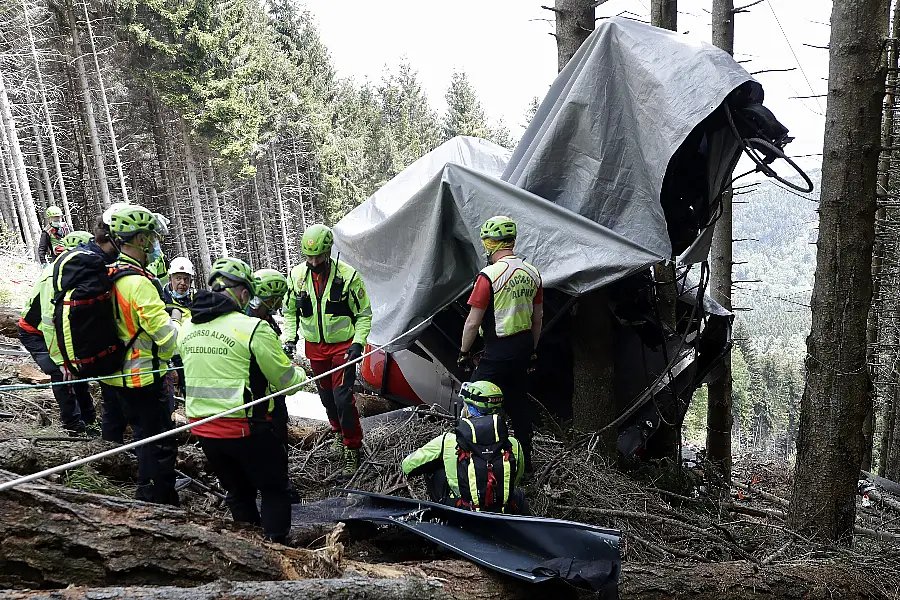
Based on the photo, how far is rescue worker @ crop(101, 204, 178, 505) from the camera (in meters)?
3.53

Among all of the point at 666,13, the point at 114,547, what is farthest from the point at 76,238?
the point at 666,13

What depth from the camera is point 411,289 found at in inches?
189

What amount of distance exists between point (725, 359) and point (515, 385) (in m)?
3.47

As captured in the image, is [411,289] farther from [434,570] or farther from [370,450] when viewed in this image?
[434,570]

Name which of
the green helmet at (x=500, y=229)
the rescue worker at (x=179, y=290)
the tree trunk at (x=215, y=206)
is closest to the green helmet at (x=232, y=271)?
the green helmet at (x=500, y=229)

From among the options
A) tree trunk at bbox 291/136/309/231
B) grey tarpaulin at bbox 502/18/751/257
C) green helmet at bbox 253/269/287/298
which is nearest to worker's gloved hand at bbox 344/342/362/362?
green helmet at bbox 253/269/287/298

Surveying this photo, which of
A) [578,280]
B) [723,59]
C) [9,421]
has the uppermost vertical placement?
[723,59]

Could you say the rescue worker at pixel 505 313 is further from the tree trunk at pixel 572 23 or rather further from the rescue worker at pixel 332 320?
the tree trunk at pixel 572 23

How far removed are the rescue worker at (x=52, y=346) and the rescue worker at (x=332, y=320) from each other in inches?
63.1

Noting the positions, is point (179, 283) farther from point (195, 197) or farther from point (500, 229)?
point (195, 197)

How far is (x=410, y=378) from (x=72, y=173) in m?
27.6

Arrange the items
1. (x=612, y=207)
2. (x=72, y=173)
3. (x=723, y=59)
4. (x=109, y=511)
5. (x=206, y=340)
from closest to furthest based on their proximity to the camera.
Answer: (x=109, y=511) < (x=206, y=340) < (x=723, y=59) < (x=612, y=207) < (x=72, y=173)

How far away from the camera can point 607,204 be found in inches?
162

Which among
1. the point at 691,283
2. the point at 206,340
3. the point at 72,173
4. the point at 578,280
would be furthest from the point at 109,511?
the point at 72,173
